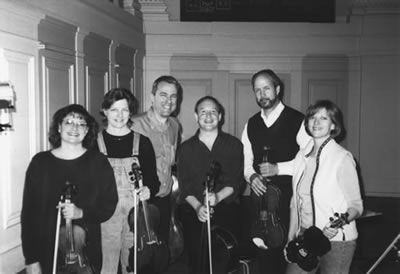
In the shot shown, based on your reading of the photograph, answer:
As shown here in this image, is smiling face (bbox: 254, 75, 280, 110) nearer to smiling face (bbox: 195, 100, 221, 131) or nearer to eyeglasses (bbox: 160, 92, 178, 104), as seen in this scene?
smiling face (bbox: 195, 100, 221, 131)

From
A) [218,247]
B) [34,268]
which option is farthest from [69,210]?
[218,247]

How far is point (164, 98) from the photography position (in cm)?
308

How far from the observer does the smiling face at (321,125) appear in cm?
232

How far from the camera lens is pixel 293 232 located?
2.47 meters

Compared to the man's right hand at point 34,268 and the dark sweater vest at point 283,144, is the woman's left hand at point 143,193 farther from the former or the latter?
the dark sweater vest at point 283,144

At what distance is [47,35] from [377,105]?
4.02 m

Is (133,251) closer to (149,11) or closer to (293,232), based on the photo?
(293,232)

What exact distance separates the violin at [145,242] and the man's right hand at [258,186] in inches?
22.2

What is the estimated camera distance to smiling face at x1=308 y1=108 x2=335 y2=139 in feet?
7.63

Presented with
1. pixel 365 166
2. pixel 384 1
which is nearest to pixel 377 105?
pixel 365 166

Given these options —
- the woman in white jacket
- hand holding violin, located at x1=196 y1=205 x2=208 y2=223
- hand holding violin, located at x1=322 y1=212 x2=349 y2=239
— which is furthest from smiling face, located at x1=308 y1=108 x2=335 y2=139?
hand holding violin, located at x1=196 y1=205 x2=208 y2=223

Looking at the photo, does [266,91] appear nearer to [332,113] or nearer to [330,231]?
[332,113]

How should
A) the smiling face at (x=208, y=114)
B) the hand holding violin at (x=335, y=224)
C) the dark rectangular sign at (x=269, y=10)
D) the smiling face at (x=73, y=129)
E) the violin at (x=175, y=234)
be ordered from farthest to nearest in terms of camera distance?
the dark rectangular sign at (x=269, y=10) < the violin at (x=175, y=234) < the smiling face at (x=208, y=114) < the smiling face at (x=73, y=129) < the hand holding violin at (x=335, y=224)

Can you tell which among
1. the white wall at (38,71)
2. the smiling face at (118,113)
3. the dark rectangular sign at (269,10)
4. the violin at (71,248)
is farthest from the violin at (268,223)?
the dark rectangular sign at (269,10)
